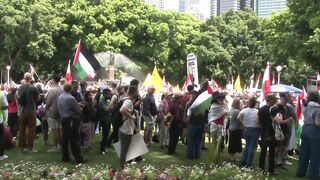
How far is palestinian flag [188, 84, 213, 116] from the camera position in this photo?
1198 cm

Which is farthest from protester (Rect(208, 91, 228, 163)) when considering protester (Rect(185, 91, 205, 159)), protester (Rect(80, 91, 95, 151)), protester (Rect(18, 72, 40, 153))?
protester (Rect(18, 72, 40, 153))

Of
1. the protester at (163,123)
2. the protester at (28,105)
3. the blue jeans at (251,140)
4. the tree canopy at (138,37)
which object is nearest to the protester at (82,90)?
the protester at (28,105)

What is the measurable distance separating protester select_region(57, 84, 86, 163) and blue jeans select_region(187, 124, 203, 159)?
272cm

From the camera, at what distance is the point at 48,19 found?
4569 cm

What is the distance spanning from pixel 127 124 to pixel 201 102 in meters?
2.69

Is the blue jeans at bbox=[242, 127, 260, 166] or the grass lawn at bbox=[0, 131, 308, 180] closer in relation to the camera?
the grass lawn at bbox=[0, 131, 308, 180]

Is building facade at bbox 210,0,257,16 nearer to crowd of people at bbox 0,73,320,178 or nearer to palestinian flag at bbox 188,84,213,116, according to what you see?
crowd of people at bbox 0,73,320,178

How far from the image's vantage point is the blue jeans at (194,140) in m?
12.3

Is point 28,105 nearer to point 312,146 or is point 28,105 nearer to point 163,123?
point 163,123

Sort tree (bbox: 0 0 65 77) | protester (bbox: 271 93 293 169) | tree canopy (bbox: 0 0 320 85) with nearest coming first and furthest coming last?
protester (bbox: 271 93 293 169), tree (bbox: 0 0 65 77), tree canopy (bbox: 0 0 320 85)

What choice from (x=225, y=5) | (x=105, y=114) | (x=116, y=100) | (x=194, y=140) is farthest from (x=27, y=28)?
(x=225, y=5)

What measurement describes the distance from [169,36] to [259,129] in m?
42.5

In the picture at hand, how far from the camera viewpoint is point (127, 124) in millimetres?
9836

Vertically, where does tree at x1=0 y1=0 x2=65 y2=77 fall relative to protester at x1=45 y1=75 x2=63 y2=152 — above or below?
above
